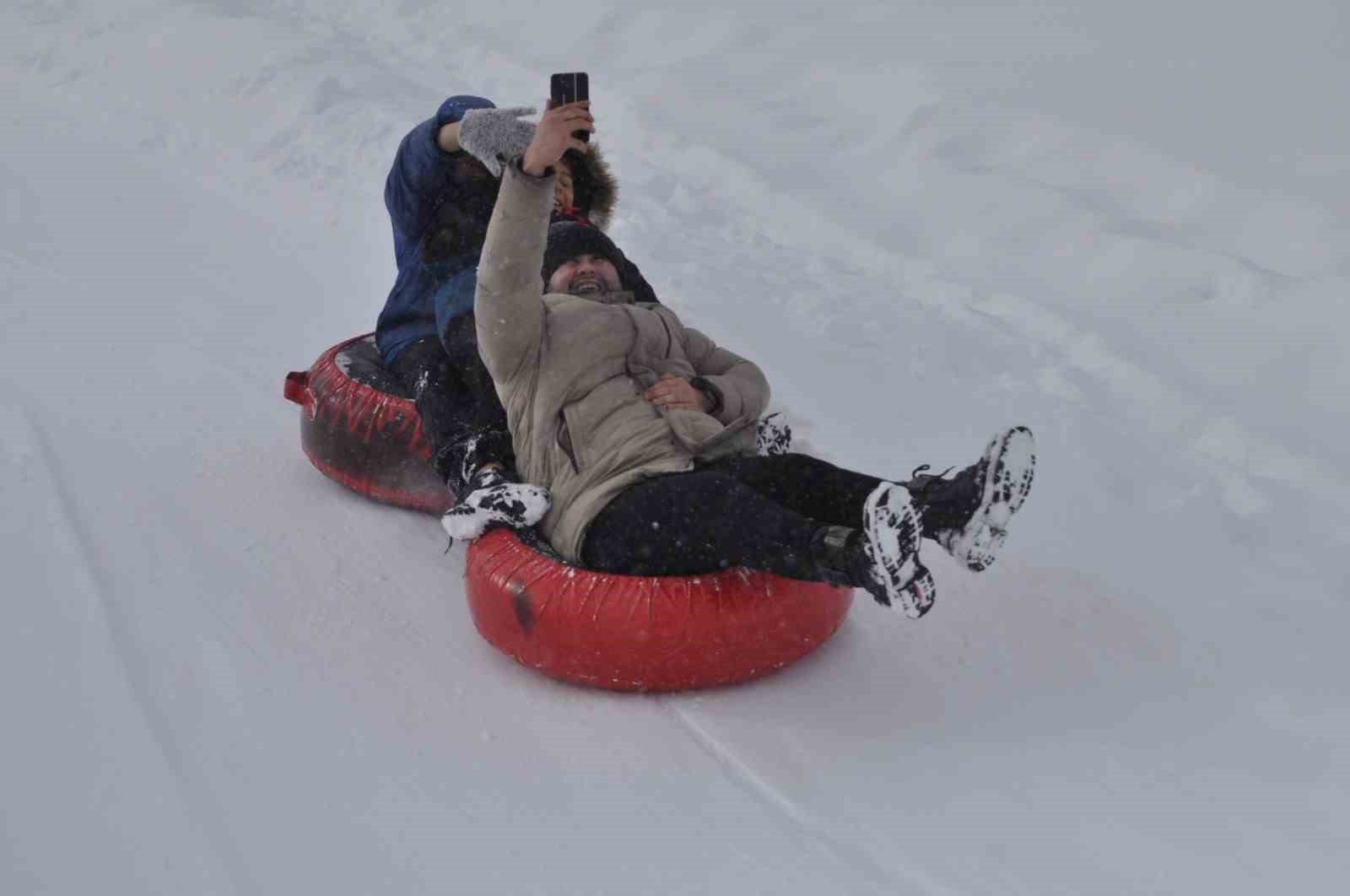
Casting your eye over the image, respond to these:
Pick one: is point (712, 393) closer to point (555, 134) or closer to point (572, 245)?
point (572, 245)

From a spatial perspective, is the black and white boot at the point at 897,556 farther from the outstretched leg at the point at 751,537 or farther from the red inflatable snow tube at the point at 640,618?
the red inflatable snow tube at the point at 640,618

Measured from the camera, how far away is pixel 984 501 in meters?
2.35

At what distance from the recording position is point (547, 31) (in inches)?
307

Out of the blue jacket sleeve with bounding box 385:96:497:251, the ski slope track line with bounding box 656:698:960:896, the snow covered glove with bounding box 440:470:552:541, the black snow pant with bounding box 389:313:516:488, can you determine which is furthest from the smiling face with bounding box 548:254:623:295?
the ski slope track line with bounding box 656:698:960:896

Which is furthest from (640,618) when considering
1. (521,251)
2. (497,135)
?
(497,135)

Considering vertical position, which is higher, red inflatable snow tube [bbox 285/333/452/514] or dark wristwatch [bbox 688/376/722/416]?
dark wristwatch [bbox 688/376/722/416]

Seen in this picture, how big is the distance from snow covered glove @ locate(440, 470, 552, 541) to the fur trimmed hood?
1.14 m

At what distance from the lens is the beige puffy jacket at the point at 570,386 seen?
260 centimetres

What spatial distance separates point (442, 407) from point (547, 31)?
521cm

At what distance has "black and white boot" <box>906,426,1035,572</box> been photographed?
2342 mm

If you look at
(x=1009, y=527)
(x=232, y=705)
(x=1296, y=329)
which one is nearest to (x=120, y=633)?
(x=232, y=705)

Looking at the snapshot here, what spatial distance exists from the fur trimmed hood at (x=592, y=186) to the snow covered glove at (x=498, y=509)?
3.73ft

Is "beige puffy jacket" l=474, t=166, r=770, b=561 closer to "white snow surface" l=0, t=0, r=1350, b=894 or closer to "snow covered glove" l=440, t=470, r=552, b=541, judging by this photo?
"snow covered glove" l=440, t=470, r=552, b=541

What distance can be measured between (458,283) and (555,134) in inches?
36.1
